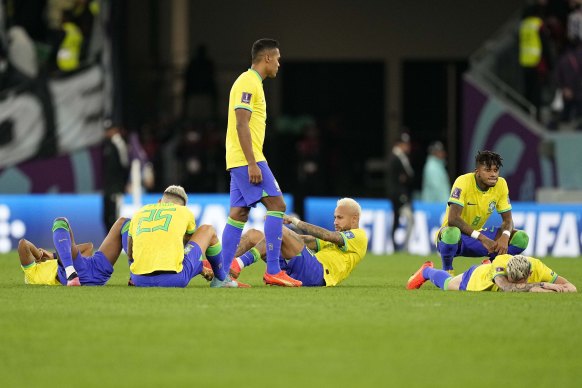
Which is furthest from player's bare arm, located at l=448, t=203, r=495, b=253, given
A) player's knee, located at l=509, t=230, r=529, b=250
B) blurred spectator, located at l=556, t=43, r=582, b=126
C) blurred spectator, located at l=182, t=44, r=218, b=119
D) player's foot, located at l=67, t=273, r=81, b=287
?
blurred spectator, located at l=182, t=44, r=218, b=119

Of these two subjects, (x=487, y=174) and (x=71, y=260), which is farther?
(x=487, y=174)

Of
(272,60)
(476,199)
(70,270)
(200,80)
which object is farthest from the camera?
(200,80)

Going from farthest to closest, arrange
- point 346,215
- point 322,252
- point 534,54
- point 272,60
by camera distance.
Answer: point 534,54 < point 322,252 < point 346,215 < point 272,60

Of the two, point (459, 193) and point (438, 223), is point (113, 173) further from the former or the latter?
point (459, 193)

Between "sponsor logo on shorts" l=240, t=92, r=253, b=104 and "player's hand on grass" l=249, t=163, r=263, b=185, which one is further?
"sponsor logo on shorts" l=240, t=92, r=253, b=104

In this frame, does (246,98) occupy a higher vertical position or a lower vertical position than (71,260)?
higher

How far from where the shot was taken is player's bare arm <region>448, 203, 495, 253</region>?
45.6 ft

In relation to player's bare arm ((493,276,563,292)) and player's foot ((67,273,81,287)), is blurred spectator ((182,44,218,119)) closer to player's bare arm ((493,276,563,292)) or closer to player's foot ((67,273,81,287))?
player's foot ((67,273,81,287))

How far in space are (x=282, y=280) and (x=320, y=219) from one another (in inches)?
426

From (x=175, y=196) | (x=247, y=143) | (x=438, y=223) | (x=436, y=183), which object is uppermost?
(x=247, y=143)

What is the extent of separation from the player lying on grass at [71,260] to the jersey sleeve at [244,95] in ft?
4.62

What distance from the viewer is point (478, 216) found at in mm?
14258

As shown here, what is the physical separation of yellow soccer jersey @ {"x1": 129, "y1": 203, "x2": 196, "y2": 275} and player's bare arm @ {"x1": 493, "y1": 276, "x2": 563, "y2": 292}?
2.66 metres

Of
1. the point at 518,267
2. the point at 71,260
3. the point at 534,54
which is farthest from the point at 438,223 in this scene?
the point at 71,260
